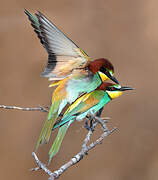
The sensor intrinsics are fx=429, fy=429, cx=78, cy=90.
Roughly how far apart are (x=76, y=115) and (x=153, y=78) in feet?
5.03

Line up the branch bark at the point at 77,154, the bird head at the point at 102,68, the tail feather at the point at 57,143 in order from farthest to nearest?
→ 1. the bird head at the point at 102,68
2. the tail feather at the point at 57,143
3. the branch bark at the point at 77,154

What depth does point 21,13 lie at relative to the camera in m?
2.66

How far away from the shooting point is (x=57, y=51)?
4.29 feet

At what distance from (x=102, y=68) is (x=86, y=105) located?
13cm

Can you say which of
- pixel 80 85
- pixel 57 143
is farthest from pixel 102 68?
pixel 57 143

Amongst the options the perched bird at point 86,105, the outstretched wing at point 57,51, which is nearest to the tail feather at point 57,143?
the perched bird at point 86,105

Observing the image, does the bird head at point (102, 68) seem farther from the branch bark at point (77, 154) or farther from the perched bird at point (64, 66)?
the branch bark at point (77, 154)

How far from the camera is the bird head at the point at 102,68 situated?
1322mm

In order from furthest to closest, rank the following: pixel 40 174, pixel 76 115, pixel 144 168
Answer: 1. pixel 144 168
2. pixel 40 174
3. pixel 76 115

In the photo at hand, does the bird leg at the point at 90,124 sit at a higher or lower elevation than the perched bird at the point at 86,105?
lower

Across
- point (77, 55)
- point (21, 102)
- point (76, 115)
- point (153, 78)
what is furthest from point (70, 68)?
point (153, 78)

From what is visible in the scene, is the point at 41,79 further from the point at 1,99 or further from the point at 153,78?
the point at 153,78

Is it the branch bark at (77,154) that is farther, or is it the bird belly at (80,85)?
the bird belly at (80,85)

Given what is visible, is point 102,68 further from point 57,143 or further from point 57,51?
point 57,143
